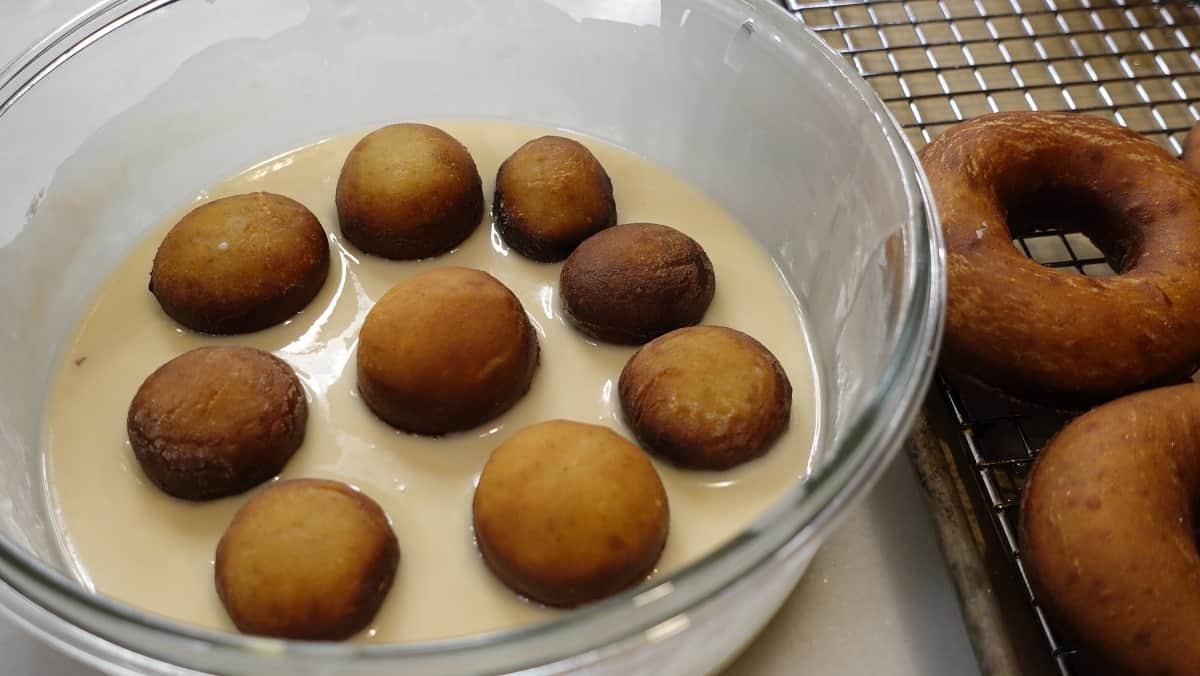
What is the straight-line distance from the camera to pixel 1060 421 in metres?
0.92

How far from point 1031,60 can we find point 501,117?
71cm

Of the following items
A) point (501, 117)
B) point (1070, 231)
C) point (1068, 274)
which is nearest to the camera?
point (1068, 274)

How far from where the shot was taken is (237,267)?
877 millimetres

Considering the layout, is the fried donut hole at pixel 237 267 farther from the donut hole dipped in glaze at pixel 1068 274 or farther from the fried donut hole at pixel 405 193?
the donut hole dipped in glaze at pixel 1068 274

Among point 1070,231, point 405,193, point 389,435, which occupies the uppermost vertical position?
point 405,193

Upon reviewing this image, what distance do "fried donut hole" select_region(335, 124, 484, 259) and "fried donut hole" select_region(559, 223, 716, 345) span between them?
0.15 metres

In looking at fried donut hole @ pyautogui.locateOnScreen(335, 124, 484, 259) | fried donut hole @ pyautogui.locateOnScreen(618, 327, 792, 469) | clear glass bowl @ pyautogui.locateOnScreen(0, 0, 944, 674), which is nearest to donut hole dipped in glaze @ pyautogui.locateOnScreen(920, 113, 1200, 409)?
clear glass bowl @ pyautogui.locateOnScreen(0, 0, 944, 674)

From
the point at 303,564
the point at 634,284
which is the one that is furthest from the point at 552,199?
the point at 303,564

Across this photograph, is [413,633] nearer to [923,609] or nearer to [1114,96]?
[923,609]

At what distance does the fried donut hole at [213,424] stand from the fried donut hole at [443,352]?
84 mm

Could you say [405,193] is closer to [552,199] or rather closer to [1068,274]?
[552,199]

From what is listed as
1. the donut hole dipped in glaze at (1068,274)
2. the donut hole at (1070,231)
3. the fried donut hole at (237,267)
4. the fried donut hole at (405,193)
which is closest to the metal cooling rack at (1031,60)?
the donut hole at (1070,231)

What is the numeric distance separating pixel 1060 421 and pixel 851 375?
0.23 metres

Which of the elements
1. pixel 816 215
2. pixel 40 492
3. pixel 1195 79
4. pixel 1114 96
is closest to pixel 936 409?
pixel 816 215
